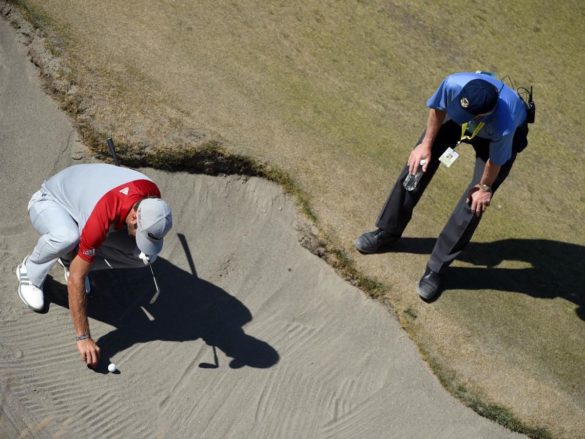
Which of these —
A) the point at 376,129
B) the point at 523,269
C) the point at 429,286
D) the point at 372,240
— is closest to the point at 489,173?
the point at 429,286

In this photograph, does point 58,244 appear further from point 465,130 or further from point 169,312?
point 465,130

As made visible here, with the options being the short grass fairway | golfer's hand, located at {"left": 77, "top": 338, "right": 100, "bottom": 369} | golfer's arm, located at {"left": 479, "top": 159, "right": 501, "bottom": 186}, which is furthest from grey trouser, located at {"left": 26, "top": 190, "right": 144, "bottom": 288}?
golfer's arm, located at {"left": 479, "top": 159, "right": 501, "bottom": 186}

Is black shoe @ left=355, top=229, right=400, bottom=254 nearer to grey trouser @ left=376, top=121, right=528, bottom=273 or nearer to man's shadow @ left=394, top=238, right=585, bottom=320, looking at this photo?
grey trouser @ left=376, top=121, right=528, bottom=273

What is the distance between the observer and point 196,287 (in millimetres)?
7980

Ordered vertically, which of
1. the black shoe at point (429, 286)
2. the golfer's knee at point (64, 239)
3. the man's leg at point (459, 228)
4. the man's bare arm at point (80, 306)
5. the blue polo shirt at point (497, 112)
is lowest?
the man's bare arm at point (80, 306)

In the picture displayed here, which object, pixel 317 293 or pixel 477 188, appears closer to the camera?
pixel 477 188

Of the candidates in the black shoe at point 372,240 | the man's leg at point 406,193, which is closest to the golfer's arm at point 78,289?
the black shoe at point 372,240

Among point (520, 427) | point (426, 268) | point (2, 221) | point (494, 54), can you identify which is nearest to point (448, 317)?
point (426, 268)

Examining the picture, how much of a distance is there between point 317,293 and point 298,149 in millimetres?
1992

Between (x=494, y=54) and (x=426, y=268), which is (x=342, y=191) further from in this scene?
(x=494, y=54)

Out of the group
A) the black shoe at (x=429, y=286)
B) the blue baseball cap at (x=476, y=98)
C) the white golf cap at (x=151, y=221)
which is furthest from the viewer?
the black shoe at (x=429, y=286)

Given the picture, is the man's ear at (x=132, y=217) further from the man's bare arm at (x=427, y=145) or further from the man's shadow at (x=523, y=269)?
the man's shadow at (x=523, y=269)

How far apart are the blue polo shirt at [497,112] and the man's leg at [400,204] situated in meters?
0.48

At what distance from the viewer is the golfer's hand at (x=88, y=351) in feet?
22.2
